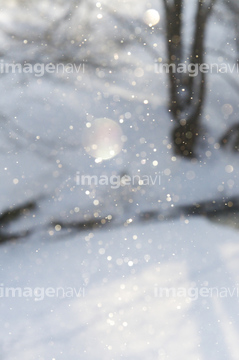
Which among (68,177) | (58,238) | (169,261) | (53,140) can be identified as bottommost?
(169,261)

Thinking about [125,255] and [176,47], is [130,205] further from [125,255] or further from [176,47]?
[176,47]

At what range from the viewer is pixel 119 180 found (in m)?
1.53

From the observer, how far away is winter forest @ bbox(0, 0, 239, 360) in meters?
1.49

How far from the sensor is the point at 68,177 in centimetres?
152

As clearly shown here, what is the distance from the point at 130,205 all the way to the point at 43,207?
43cm

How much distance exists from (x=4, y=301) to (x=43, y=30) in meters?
1.35

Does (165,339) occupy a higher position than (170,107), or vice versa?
(170,107)

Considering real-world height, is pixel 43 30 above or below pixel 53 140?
above

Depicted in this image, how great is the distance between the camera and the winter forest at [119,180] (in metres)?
1.49

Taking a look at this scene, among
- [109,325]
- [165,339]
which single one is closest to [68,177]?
[109,325]

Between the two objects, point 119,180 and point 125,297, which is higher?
point 119,180

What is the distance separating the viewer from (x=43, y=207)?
1.52 metres

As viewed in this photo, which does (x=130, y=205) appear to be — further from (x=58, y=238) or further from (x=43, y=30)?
(x=43, y=30)

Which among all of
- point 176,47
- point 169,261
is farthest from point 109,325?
point 176,47
